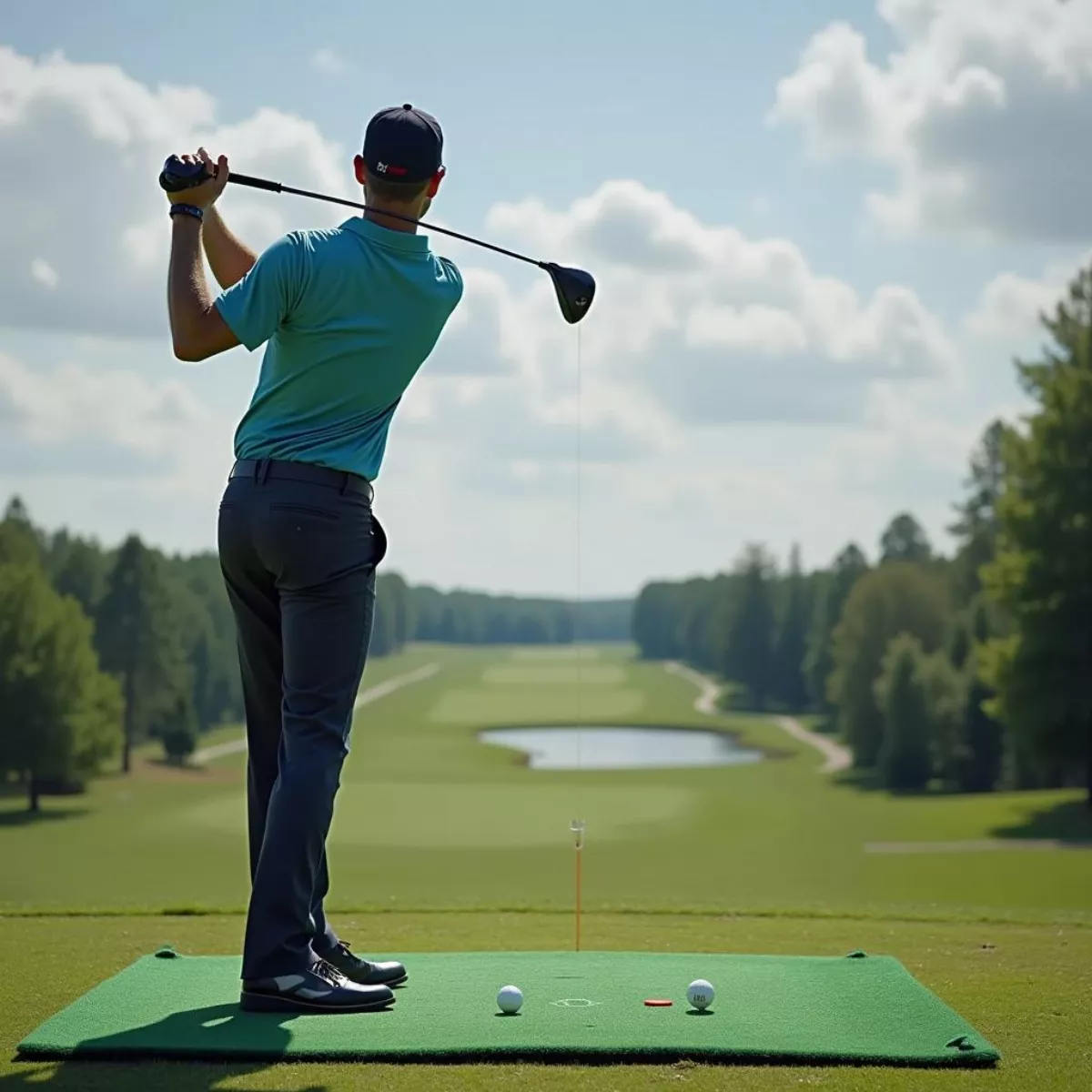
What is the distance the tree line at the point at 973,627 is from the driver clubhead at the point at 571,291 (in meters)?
34.0

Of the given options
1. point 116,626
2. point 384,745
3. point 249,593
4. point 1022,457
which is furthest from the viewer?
point 384,745

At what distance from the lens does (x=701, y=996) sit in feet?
15.4

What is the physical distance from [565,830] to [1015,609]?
500 inches

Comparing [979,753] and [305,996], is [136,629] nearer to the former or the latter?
[979,753]

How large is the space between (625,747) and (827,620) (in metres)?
13.9

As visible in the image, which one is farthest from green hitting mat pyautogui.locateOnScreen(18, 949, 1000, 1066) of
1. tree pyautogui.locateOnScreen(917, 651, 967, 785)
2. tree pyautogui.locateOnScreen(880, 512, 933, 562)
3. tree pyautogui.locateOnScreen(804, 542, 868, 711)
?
tree pyautogui.locateOnScreen(880, 512, 933, 562)

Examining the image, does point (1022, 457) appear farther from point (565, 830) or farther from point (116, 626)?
point (116, 626)

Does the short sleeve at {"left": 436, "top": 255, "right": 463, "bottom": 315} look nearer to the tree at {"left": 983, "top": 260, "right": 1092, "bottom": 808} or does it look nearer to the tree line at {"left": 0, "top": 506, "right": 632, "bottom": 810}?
the tree at {"left": 983, "top": 260, "right": 1092, "bottom": 808}

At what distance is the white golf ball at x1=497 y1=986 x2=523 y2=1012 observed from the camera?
4.62m

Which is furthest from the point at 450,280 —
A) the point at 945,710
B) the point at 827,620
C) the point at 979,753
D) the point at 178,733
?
the point at 827,620

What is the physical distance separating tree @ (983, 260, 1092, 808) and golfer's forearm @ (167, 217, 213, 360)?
3522 centimetres

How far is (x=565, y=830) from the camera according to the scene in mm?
41906

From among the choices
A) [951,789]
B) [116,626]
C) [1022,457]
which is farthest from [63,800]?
[1022,457]

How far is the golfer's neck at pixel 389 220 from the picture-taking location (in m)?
4.96
